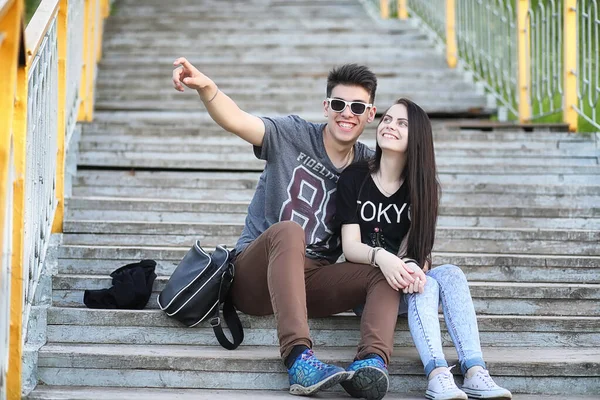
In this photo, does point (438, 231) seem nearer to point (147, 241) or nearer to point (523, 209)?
point (523, 209)

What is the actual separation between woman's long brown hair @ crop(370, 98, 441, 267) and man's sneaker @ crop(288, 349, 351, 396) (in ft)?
2.15

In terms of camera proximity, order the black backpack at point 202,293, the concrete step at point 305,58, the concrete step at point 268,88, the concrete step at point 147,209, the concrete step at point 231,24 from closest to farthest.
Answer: the black backpack at point 202,293
the concrete step at point 147,209
the concrete step at point 268,88
the concrete step at point 305,58
the concrete step at point 231,24

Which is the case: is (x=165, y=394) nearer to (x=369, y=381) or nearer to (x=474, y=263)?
(x=369, y=381)

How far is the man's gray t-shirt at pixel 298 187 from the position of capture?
3.44 metres

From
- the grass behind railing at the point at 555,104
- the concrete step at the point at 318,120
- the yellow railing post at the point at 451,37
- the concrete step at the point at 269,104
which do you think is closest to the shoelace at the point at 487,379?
the concrete step at the point at 318,120

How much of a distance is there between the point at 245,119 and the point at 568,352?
4.93 feet

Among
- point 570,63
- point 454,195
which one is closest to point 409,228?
point 454,195

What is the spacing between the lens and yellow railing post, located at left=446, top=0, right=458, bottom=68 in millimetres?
7324

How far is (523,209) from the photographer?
4.46m

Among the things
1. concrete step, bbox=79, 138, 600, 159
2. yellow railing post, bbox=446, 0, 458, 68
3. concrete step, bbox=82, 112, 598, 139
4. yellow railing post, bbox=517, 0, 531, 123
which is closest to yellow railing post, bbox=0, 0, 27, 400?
concrete step, bbox=79, 138, 600, 159

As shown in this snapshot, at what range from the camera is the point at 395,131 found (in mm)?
3418

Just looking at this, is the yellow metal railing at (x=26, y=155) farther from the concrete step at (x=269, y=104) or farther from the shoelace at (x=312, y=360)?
the concrete step at (x=269, y=104)

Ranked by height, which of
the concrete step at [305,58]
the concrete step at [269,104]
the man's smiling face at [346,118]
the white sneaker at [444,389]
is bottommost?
the white sneaker at [444,389]

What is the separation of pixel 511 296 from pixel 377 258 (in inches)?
28.2
